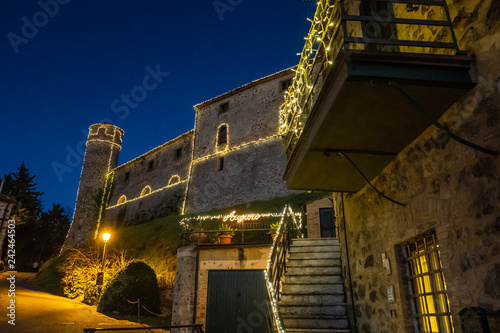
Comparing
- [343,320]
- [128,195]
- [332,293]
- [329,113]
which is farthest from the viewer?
[128,195]

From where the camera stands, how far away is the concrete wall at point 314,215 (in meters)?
15.9

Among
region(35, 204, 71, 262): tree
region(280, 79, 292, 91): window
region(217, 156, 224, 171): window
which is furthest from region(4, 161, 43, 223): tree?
region(280, 79, 292, 91): window

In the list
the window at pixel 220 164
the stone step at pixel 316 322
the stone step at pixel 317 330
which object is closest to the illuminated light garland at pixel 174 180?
the window at pixel 220 164

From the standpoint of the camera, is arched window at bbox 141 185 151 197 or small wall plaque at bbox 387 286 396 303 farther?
arched window at bbox 141 185 151 197

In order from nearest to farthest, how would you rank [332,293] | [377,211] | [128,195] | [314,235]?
[377,211]
[332,293]
[314,235]
[128,195]

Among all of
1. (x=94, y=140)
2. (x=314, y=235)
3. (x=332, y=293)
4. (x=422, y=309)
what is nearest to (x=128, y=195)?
(x=94, y=140)

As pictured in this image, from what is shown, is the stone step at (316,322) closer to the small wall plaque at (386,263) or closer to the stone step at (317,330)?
the stone step at (317,330)

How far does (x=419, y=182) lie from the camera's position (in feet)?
13.5

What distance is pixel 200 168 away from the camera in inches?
1046

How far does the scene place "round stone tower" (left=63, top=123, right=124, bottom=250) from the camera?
32.2 meters

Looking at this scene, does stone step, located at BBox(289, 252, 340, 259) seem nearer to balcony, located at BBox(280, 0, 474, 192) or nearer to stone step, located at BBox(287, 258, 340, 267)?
stone step, located at BBox(287, 258, 340, 267)

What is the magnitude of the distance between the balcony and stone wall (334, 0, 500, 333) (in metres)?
0.15

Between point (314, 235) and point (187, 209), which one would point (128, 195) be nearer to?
point (187, 209)

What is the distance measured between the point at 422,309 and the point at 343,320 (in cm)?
203
